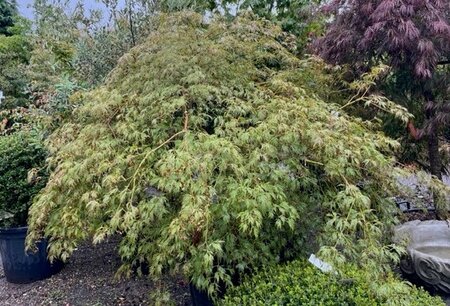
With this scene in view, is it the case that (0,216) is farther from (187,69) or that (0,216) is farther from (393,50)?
(393,50)

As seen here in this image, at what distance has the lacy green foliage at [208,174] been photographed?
235 cm

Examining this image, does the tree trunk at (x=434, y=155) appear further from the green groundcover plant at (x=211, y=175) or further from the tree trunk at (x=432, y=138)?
the green groundcover plant at (x=211, y=175)

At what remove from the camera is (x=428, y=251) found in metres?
3.32

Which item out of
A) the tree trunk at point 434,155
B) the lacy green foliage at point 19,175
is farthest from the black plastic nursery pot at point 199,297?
the tree trunk at point 434,155

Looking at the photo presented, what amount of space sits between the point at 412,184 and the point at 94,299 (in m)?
2.70

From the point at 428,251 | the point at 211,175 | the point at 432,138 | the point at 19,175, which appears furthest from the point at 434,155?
the point at 19,175

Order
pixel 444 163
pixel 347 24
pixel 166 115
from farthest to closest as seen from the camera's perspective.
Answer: pixel 444 163 < pixel 347 24 < pixel 166 115

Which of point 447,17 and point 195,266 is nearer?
point 195,266

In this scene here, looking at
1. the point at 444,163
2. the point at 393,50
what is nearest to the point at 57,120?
the point at 393,50

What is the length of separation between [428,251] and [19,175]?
3532 mm

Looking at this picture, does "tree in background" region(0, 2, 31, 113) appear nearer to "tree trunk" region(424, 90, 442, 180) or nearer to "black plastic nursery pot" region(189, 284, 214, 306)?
"black plastic nursery pot" region(189, 284, 214, 306)

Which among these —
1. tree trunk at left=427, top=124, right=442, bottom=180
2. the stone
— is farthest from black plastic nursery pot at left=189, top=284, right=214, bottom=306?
tree trunk at left=427, top=124, right=442, bottom=180

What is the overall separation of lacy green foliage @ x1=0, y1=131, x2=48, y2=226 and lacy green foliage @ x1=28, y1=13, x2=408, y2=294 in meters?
0.52

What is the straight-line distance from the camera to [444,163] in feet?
14.5
